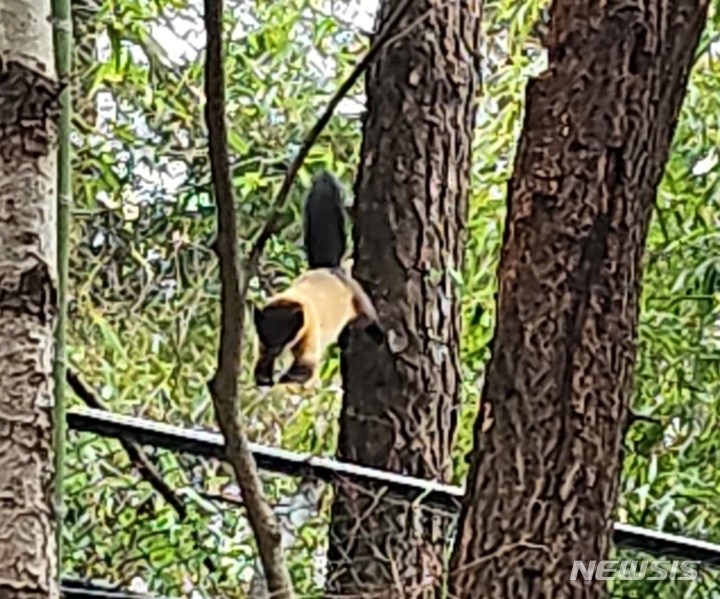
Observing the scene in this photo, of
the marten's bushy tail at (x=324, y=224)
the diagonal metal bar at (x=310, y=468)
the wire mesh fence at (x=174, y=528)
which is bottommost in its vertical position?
the wire mesh fence at (x=174, y=528)

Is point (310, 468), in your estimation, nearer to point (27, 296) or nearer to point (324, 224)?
point (324, 224)

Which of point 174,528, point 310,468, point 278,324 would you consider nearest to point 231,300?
point 278,324

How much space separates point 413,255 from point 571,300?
1.71ft

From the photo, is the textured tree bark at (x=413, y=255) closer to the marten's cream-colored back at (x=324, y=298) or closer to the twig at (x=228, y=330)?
the marten's cream-colored back at (x=324, y=298)

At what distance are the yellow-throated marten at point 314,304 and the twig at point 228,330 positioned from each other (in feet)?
1.06

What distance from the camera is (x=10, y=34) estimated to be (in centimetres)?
51

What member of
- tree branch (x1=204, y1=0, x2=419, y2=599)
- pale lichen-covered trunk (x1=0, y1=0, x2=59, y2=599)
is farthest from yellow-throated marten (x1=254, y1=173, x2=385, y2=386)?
pale lichen-covered trunk (x1=0, y1=0, x2=59, y2=599)

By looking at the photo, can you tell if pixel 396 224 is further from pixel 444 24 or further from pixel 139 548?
pixel 139 548

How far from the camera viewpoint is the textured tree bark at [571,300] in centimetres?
98

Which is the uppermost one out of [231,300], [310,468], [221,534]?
[231,300]

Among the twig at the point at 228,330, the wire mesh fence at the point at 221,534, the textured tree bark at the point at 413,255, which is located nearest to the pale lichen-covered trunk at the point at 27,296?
the twig at the point at 228,330

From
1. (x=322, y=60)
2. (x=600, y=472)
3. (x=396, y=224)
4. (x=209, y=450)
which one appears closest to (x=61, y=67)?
(x=209, y=450)

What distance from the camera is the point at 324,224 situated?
1132mm

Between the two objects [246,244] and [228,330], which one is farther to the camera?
[246,244]
